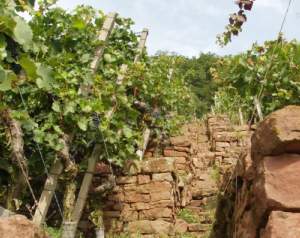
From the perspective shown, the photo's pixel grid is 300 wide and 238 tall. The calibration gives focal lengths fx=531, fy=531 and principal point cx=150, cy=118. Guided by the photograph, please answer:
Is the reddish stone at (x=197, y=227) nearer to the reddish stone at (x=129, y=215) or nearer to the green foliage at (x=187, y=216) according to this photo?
the green foliage at (x=187, y=216)

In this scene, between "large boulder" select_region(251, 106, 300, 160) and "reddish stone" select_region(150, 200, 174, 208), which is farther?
"reddish stone" select_region(150, 200, 174, 208)

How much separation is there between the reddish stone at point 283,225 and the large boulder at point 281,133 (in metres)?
0.44

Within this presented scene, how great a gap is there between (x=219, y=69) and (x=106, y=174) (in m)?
2.79

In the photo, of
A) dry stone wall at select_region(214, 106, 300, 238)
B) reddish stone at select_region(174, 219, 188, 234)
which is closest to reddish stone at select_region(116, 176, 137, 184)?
reddish stone at select_region(174, 219, 188, 234)

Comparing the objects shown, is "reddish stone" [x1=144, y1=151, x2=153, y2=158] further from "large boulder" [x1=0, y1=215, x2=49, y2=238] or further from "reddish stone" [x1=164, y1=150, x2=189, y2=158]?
"large boulder" [x1=0, y1=215, x2=49, y2=238]

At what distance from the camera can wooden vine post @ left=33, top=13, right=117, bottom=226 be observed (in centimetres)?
634

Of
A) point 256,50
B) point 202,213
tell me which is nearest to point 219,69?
point 256,50

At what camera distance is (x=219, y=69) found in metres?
9.67

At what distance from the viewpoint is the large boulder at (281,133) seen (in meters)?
3.39

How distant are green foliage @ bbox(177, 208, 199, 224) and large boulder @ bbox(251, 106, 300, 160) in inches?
225

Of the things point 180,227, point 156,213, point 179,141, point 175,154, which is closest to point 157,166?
point 156,213

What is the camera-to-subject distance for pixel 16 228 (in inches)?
138

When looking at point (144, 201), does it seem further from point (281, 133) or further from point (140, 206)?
point (281, 133)

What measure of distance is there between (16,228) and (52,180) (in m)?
3.03
